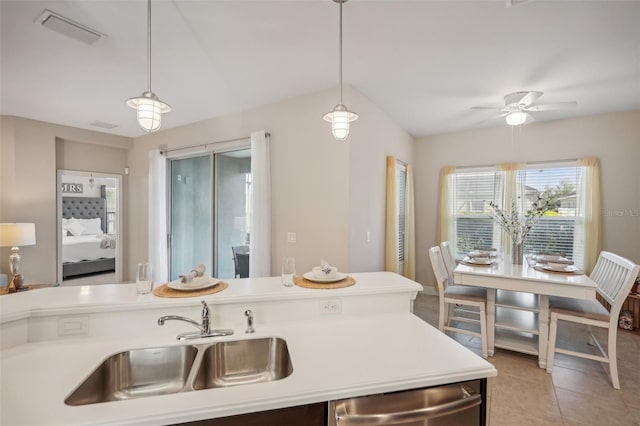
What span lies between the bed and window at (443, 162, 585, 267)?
22.1 feet

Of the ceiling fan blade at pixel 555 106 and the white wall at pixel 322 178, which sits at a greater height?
the ceiling fan blade at pixel 555 106

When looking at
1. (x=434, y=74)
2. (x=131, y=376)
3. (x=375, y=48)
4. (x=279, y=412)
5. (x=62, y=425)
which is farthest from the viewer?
(x=434, y=74)

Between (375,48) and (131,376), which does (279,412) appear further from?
(375,48)

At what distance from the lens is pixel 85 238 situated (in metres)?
5.71

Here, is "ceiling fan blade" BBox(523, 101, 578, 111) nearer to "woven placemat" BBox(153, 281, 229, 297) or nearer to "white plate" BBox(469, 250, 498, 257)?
"white plate" BBox(469, 250, 498, 257)

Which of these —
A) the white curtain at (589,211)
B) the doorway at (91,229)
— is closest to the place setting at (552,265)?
the white curtain at (589,211)

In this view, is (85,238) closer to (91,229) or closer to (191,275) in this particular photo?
(91,229)

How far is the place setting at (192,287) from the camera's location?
1478mm

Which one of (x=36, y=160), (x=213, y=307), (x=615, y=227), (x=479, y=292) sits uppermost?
(x=36, y=160)

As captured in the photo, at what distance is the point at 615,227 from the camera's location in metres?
3.71

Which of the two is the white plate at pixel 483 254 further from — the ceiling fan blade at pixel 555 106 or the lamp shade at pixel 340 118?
the lamp shade at pixel 340 118

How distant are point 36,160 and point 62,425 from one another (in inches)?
198

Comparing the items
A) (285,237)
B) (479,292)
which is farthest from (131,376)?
(479,292)

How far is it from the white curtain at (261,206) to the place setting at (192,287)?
1.76m
